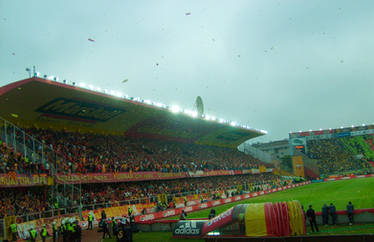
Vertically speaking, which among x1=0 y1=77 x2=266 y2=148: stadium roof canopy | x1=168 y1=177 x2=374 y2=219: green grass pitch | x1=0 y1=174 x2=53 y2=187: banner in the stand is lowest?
x1=168 y1=177 x2=374 y2=219: green grass pitch

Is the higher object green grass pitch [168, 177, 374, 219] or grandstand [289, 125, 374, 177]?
grandstand [289, 125, 374, 177]

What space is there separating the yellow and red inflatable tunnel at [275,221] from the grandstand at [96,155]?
16.6 m

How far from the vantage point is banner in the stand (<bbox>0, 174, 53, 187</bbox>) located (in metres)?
26.3

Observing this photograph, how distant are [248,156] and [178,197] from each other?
38.7 metres

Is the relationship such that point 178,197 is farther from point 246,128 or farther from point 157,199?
point 246,128

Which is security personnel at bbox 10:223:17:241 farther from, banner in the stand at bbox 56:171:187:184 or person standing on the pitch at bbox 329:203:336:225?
person standing on the pitch at bbox 329:203:336:225

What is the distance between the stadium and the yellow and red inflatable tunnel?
1.8 inches

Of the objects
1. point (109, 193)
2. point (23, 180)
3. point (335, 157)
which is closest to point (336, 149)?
point (335, 157)

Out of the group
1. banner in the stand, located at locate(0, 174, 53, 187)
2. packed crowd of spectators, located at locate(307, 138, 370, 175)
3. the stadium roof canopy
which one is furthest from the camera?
packed crowd of spectators, located at locate(307, 138, 370, 175)

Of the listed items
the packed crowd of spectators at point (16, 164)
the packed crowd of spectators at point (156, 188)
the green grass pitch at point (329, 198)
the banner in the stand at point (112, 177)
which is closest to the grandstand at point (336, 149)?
the packed crowd of spectators at point (156, 188)

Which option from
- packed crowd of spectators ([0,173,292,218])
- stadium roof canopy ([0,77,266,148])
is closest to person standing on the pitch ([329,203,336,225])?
packed crowd of spectators ([0,173,292,218])

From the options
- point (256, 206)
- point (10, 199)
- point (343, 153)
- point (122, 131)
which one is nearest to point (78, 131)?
point (122, 131)

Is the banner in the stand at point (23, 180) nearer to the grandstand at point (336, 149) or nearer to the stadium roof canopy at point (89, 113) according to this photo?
the stadium roof canopy at point (89, 113)

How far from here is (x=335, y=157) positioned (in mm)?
96938
